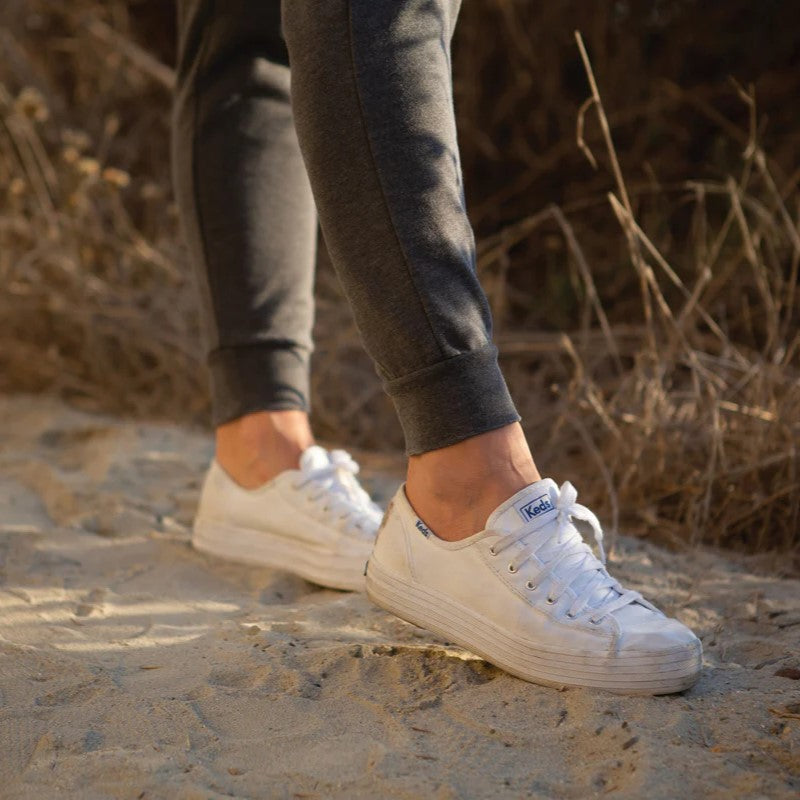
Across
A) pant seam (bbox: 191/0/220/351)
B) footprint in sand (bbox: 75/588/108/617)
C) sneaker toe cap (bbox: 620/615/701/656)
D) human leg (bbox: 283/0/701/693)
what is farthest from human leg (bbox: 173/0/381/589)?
sneaker toe cap (bbox: 620/615/701/656)

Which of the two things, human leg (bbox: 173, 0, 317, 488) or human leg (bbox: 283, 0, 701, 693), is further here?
human leg (bbox: 173, 0, 317, 488)

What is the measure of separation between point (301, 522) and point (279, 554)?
0.07 m

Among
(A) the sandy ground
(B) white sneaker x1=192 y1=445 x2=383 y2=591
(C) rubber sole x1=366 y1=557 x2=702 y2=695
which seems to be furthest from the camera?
(B) white sneaker x1=192 y1=445 x2=383 y2=591

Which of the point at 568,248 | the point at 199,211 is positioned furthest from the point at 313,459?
the point at 568,248

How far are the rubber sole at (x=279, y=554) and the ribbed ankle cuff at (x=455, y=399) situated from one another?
1.22 ft

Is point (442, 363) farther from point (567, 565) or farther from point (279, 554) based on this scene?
point (279, 554)

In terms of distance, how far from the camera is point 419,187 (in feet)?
2.97

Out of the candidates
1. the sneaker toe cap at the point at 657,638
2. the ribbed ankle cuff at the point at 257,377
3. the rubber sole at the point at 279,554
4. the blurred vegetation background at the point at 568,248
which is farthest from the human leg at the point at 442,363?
the blurred vegetation background at the point at 568,248

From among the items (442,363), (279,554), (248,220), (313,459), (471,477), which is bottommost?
(279,554)

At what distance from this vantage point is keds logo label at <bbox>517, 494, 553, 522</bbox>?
37.8 inches

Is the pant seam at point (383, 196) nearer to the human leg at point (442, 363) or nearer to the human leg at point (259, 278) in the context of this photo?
the human leg at point (442, 363)

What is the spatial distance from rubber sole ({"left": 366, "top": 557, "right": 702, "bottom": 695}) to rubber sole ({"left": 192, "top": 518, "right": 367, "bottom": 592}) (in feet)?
0.78

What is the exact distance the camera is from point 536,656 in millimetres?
946

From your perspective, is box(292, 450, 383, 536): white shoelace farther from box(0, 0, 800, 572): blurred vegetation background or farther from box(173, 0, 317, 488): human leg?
box(0, 0, 800, 572): blurred vegetation background
